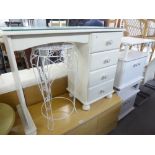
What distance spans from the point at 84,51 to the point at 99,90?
1.10ft

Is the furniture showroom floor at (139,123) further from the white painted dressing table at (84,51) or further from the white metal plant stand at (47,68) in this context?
the white metal plant stand at (47,68)

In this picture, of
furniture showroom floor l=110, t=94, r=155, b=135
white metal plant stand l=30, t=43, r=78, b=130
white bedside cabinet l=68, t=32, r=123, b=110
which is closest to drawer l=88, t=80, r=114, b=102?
white bedside cabinet l=68, t=32, r=123, b=110

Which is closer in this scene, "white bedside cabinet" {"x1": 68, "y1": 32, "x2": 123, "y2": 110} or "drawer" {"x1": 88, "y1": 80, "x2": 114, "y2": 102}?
"white bedside cabinet" {"x1": 68, "y1": 32, "x2": 123, "y2": 110}

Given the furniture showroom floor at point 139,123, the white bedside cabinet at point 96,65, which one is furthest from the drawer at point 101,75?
the furniture showroom floor at point 139,123

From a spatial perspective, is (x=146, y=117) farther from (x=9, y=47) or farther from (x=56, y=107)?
(x=9, y=47)

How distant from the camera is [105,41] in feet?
2.75

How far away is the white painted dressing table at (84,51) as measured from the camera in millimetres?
566

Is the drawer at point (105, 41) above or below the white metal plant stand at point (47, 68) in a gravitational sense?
above

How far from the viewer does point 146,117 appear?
1438mm

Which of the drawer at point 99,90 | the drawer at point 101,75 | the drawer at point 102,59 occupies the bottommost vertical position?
the drawer at point 99,90

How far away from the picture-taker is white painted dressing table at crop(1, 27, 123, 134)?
57 centimetres

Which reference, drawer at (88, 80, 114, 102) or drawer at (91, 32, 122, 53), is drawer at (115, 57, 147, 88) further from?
drawer at (91, 32, 122, 53)

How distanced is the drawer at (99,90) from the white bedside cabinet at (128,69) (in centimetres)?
16
